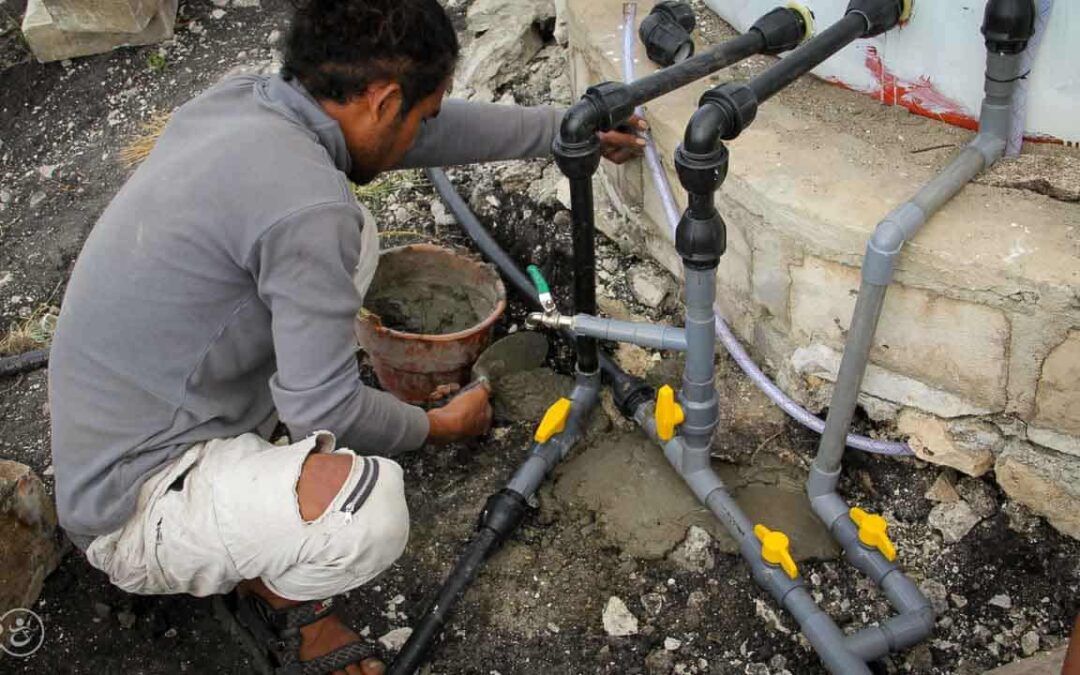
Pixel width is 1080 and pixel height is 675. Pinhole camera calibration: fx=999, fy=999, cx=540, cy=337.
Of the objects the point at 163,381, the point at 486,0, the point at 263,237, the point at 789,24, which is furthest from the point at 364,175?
the point at 486,0

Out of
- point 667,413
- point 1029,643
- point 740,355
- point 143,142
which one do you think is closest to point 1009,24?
point 740,355

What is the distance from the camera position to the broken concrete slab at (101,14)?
4.00 m

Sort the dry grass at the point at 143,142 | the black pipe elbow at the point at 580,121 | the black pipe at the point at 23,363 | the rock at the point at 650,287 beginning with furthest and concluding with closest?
the dry grass at the point at 143,142 < the black pipe at the point at 23,363 < the rock at the point at 650,287 < the black pipe elbow at the point at 580,121

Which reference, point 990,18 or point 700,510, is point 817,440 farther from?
point 990,18

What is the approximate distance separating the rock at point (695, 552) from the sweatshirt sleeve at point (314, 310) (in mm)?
798

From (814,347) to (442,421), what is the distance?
2.73 feet

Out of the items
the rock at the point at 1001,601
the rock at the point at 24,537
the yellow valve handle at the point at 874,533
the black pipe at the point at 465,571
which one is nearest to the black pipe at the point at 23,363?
the rock at the point at 24,537

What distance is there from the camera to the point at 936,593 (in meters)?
2.05

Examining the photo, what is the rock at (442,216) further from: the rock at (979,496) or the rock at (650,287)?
the rock at (979,496)

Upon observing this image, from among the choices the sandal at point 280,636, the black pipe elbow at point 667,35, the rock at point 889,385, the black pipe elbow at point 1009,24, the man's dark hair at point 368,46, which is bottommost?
the sandal at point 280,636

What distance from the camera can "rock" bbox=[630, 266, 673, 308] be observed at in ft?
8.67

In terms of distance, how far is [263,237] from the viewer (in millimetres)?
1668

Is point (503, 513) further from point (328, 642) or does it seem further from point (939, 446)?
point (939, 446)

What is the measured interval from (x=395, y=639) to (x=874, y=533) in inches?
39.9
